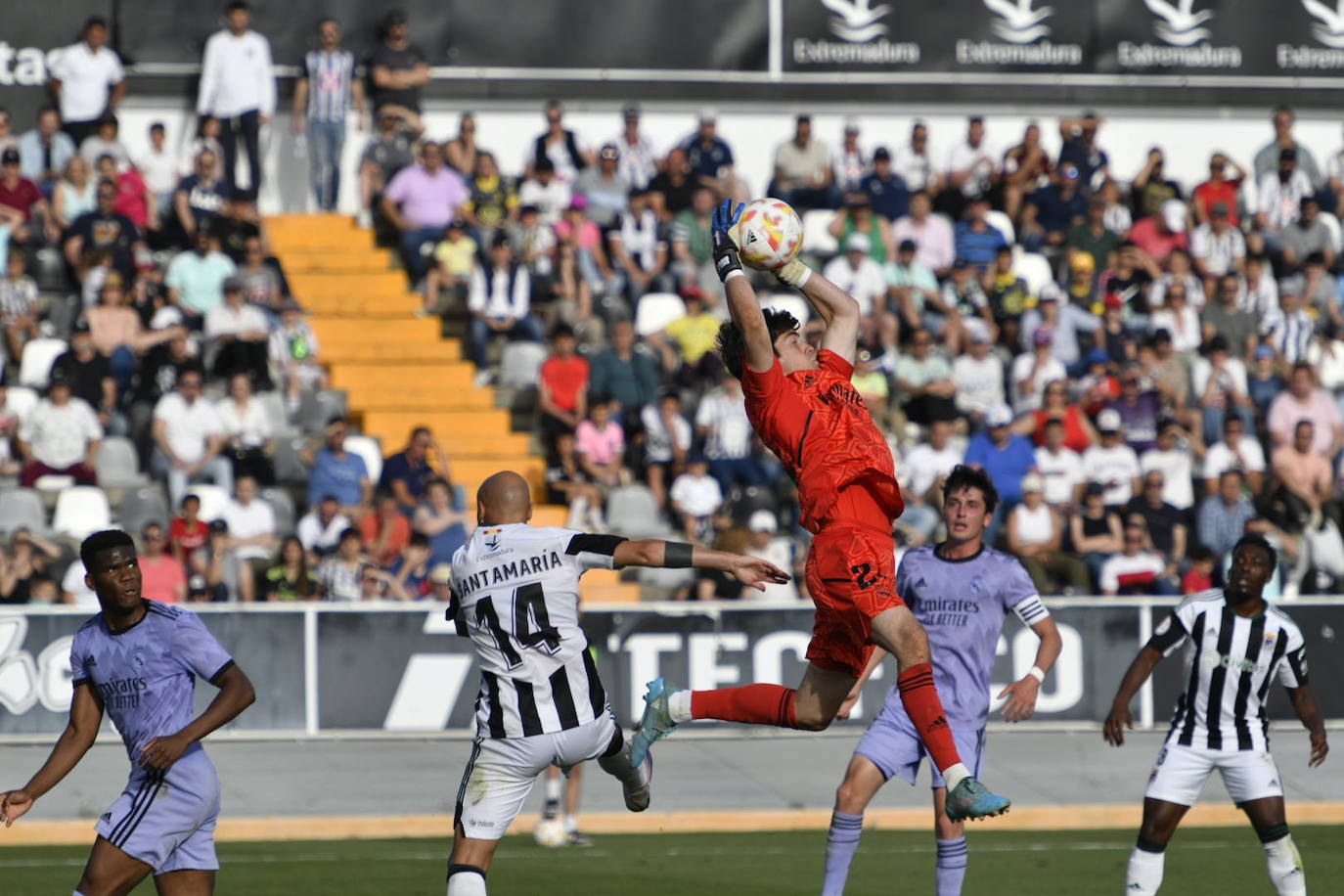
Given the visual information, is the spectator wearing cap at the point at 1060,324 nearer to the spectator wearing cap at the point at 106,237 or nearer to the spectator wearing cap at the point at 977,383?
the spectator wearing cap at the point at 977,383

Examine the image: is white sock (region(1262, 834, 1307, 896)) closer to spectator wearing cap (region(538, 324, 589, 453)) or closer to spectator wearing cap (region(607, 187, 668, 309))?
spectator wearing cap (region(538, 324, 589, 453))

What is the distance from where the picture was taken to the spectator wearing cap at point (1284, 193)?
82.0 feet

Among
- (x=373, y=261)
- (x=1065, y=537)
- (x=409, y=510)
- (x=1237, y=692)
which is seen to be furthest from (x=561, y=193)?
(x=1237, y=692)

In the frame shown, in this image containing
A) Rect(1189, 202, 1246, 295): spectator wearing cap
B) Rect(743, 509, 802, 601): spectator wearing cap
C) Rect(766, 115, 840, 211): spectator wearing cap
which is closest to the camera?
Rect(743, 509, 802, 601): spectator wearing cap

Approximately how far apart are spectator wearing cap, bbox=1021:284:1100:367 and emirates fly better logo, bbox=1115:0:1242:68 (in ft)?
17.0

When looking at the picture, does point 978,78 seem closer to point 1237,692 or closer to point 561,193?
point 561,193

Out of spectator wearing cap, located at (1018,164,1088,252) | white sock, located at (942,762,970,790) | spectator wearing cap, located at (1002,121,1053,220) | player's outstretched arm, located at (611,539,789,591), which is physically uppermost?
spectator wearing cap, located at (1002,121,1053,220)

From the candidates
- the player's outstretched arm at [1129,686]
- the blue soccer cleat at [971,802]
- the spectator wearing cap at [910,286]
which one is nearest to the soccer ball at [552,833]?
the player's outstretched arm at [1129,686]

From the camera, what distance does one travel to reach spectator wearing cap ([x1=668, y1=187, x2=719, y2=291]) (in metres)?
22.3

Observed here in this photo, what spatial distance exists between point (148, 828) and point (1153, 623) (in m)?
10.9

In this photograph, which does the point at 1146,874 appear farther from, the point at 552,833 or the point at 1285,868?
the point at 552,833

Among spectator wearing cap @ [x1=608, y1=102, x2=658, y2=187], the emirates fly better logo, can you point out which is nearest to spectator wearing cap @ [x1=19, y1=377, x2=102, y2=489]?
spectator wearing cap @ [x1=608, y1=102, x2=658, y2=187]

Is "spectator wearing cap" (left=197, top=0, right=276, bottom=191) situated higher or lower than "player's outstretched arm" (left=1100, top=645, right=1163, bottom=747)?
higher

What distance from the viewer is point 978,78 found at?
25.7 m
